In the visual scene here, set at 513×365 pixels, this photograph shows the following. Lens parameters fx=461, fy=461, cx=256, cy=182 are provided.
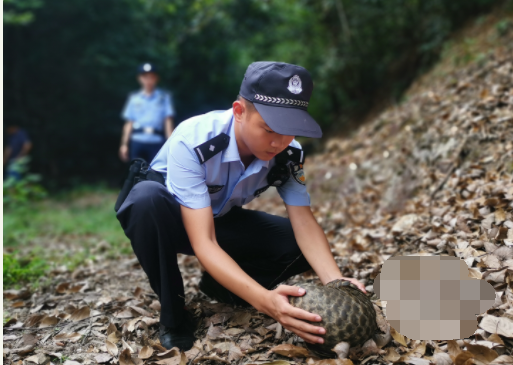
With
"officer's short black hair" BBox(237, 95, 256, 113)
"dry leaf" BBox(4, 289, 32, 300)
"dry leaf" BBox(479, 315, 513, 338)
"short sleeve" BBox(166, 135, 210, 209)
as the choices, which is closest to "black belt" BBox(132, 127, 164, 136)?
"dry leaf" BBox(4, 289, 32, 300)

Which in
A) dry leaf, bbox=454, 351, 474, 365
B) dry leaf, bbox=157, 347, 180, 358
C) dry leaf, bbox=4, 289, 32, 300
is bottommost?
dry leaf, bbox=4, 289, 32, 300

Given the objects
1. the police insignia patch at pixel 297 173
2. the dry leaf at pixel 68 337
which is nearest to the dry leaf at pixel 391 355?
the police insignia patch at pixel 297 173

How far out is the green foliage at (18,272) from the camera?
343 centimetres

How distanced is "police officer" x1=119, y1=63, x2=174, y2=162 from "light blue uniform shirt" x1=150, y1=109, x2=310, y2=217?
3.57 metres

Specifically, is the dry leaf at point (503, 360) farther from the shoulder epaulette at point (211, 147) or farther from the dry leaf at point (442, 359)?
the shoulder epaulette at point (211, 147)

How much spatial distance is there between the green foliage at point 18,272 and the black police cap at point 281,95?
248 centimetres

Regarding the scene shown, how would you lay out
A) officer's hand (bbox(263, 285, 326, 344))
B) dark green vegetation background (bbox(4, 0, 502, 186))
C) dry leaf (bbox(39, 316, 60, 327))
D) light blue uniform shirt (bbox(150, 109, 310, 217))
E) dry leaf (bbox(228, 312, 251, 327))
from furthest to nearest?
dark green vegetation background (bbox(4, 0, 502, 186)) → dry leaf (bbox(39, 316, 60, 327)) → dry leaf (bbox(228, 312, 251, 327)) → light blue uniform shirt (bbox(150, 109, 310, 217)) → officer's hand (bbox(263, 285, 326, 344))

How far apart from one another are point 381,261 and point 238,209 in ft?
3.36

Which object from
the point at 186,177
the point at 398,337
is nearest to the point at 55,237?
the point at 186,177

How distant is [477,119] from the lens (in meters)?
4.27

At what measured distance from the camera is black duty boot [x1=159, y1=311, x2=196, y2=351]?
2.30 metres

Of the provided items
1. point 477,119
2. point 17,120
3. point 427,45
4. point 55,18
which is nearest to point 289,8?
point 427,45

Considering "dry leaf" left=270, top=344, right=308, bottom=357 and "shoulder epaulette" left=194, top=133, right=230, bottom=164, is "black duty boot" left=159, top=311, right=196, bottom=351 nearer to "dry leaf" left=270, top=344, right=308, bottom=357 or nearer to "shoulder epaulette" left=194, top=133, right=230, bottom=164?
"dry leaf" left=270, top=344, right=308, bottom=357

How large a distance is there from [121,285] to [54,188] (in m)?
9.84
